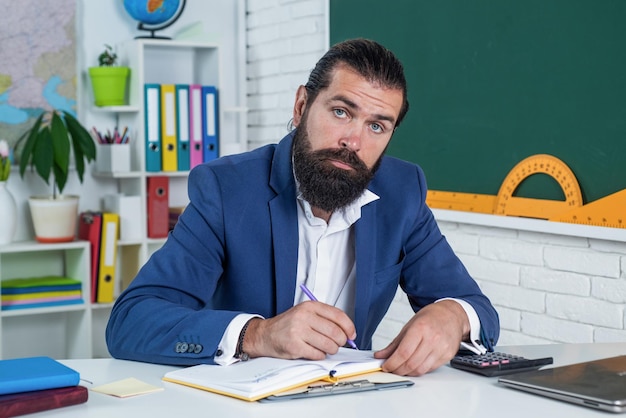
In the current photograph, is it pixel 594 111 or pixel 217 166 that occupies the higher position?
pixel 594 111

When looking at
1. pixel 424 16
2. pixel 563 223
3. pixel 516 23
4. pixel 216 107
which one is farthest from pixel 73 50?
pixel 563 223

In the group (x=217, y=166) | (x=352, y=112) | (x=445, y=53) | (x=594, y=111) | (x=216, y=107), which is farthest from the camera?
(x=216, y=107)

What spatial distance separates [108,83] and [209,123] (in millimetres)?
507

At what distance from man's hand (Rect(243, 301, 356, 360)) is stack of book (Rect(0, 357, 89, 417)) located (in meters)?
0.34

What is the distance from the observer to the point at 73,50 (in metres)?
3.99

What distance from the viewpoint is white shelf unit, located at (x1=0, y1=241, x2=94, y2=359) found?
12.6 feet

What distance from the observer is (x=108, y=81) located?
393 cm

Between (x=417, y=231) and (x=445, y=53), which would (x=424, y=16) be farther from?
(x=417, y=231)

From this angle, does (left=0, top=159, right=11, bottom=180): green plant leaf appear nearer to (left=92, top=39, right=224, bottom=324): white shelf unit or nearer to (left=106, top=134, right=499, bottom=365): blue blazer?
(left=92, top=39, right=224, bottom=324): white shelf unit

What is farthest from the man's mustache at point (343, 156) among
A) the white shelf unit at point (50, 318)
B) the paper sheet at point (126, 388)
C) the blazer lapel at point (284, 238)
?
the white shelf unit at point (50, 318)

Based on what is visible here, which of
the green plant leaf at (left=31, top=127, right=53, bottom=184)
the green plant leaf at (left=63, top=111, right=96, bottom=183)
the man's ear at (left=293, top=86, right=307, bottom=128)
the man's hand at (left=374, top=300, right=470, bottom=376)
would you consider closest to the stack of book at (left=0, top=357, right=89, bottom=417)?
the man's hand at (left=374, top=300, right=470, bottom=376)

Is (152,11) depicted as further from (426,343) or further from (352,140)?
(426,343)

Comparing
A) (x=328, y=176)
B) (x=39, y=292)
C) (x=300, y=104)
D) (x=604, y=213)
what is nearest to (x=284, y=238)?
(x=328, y=176)

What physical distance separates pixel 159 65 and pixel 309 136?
2.50 meters
